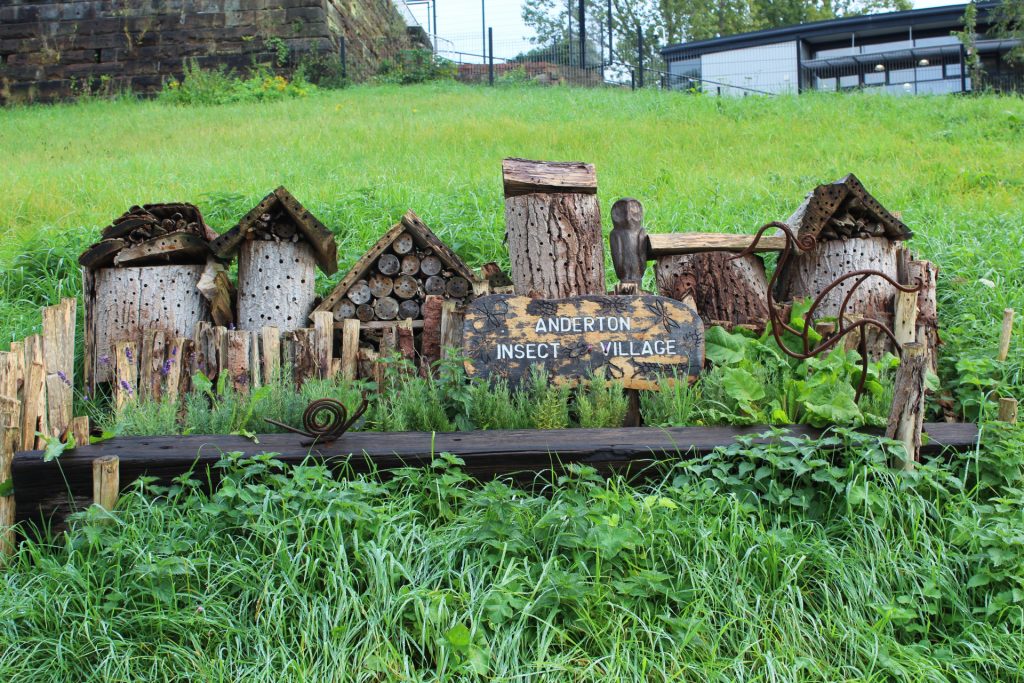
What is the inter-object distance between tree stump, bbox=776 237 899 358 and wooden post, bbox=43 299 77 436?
3649mm

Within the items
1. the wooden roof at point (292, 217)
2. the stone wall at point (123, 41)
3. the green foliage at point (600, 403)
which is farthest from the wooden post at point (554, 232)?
the stone wall at point (123, 41)

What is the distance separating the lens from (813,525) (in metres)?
3.44

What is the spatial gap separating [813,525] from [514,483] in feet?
3.90

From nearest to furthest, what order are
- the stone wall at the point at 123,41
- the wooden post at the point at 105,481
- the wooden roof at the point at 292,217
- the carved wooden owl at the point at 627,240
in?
the wooden post at the point at 105,481, the wooden roof at the point at 292,217, the carved wooden owl at the point at 627,240, the stone wall at the point at 123,41

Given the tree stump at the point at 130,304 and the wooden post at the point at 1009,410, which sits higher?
the tree stump at the point at 130,304

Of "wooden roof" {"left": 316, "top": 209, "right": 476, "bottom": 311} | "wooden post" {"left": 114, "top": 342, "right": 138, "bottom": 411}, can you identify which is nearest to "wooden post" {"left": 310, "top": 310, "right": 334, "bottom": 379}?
"wooden roof" {"left": 316, "top": 209, "right": 476, "bottom": 311}

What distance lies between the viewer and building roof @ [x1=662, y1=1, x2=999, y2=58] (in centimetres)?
2589

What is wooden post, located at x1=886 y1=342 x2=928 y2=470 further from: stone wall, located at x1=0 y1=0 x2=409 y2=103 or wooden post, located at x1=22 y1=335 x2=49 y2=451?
stone wall, located at x1=0 y1=0 x2=409 y2=103

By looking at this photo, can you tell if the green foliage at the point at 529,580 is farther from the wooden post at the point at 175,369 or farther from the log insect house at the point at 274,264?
the log insect house at the point at 274,264

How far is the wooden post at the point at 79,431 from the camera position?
355 cm

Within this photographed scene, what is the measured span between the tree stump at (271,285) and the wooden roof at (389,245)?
0.54 ft

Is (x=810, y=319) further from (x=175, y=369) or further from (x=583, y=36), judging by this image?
(x=583, y=36)

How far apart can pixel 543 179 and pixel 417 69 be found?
18.3 metres

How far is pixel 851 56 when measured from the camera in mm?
26688
